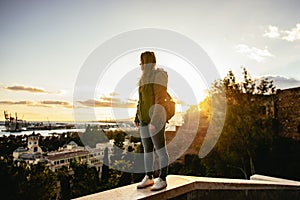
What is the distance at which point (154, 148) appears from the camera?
2115mm

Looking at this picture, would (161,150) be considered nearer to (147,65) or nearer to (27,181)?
(147,65)

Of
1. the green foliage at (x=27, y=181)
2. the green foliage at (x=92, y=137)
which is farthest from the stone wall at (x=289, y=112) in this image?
the green foliage at (x=27, y=181)

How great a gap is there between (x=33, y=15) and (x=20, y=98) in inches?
224

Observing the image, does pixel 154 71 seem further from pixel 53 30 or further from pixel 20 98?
pixel 20 98

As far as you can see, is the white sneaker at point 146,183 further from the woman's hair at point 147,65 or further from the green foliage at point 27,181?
the green foliage at point 27,181

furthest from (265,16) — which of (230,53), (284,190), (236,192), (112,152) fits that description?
(112,152)

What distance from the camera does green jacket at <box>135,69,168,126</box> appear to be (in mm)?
1984

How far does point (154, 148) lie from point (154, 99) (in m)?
0.42

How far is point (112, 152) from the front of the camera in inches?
592

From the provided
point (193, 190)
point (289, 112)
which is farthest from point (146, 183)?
point (289, 112)

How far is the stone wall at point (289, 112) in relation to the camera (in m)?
12.6

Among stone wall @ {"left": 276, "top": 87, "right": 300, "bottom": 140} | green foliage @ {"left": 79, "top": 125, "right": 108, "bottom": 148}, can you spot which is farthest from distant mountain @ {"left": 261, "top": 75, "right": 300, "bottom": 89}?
green foliage @ {"left": 79, "top": 125, "right": 108, "bottom": 148}

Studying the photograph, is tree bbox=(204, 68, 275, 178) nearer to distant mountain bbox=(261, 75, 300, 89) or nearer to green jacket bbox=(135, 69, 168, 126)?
distant mountain bbox=(261, 75, 300, 89)

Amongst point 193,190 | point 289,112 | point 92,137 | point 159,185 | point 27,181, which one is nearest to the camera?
point 159,185
